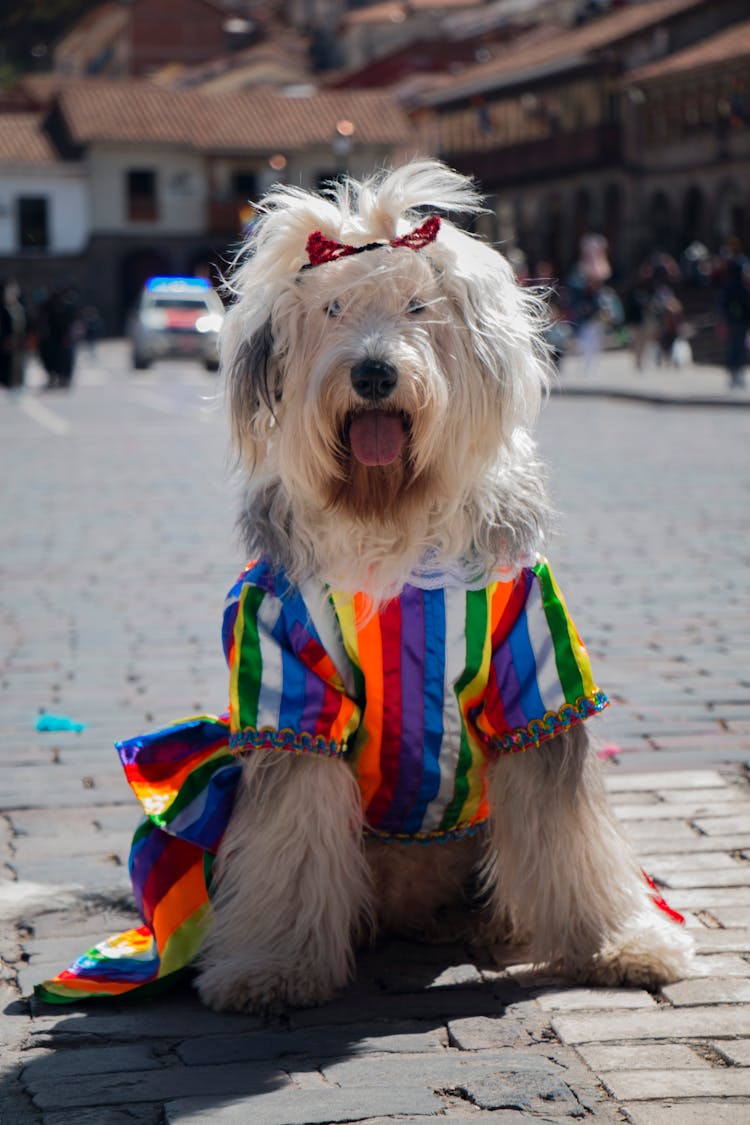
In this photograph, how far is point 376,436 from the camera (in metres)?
3.31

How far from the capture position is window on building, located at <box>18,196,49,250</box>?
6644 cm

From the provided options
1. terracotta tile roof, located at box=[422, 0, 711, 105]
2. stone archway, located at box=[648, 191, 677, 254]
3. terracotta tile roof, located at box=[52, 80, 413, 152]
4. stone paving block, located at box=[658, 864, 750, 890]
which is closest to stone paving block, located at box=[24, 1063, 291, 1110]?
stone paving block, located at box=[658, 864, 750, 890]

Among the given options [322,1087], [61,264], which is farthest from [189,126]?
[322,1087]

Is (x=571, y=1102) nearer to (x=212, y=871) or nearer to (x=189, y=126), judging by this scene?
(x=212, y=871)

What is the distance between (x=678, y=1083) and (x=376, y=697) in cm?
99

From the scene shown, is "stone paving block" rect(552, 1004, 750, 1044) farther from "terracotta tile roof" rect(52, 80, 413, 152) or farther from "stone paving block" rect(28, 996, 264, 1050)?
"terracotta tile roof" rect(52, 80, 413, 152)

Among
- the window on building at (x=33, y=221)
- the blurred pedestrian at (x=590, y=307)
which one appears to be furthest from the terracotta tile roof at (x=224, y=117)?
the blurred pedestrian at (x=590, y=307)

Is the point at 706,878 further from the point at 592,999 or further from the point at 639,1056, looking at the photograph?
the point at 639,1056

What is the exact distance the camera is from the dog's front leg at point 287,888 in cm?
345

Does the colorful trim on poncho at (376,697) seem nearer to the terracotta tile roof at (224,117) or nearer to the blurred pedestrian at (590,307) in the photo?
the blurred pedestrian at (590,307)

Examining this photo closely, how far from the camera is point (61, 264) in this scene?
67438 millimetres

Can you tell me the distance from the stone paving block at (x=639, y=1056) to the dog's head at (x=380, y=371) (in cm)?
104

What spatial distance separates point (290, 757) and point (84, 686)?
3.03m

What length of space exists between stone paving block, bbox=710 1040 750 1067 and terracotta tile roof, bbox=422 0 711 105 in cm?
5204
